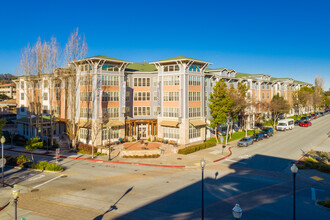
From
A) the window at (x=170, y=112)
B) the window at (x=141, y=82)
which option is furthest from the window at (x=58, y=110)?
the window at (x=170, y=112)

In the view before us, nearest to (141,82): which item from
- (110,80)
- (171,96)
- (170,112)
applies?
(110,80)

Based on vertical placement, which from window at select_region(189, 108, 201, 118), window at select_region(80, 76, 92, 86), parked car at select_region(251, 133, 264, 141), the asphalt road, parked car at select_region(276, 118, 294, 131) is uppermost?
window at select_region(80, 76, 92, 86)

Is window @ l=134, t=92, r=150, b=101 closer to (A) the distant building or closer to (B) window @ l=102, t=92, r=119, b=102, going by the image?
(B) window @ l=102, t=92, r=119, b=102

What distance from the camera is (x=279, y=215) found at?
15.8 m

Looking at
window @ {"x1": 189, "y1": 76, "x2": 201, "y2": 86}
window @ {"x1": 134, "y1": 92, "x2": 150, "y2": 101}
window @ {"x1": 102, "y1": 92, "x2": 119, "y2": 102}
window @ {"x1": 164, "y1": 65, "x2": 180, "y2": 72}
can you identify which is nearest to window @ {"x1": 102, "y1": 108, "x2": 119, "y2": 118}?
window @ {"x1": 102, "y1": 92, "x2": 119, "y2": 102}

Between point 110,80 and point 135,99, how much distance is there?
7335mm

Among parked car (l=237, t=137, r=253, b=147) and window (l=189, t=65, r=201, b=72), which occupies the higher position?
window (l=189, t=65, r=201, b=72)

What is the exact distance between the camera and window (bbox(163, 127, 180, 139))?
41.8 m

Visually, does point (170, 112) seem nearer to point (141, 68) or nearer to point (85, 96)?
point (141, 68)

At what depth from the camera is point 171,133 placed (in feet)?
139

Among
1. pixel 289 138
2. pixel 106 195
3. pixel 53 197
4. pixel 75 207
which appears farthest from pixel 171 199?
pixel 289 138

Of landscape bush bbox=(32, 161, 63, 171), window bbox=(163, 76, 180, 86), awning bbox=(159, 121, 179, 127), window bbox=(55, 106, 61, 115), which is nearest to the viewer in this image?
landscape bush bbox=(32, 161, 63, 171)

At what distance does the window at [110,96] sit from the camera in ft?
133

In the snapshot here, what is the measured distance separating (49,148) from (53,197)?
22.6 meters
